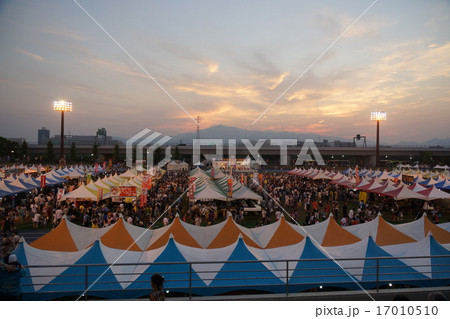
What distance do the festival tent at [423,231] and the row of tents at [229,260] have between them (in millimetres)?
30

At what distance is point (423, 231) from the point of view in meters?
10.2

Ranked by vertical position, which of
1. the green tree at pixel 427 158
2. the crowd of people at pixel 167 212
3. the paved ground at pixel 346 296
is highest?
the green tree at pixel 427 158

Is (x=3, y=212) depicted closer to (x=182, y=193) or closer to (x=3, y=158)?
(x=182, y=193)

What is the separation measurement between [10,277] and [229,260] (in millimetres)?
4585

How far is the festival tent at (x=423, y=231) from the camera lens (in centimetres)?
996

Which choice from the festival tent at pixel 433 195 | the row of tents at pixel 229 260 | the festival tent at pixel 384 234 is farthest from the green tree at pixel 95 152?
the festival tent at pixel 384 234

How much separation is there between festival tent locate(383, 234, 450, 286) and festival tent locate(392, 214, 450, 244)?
201cm

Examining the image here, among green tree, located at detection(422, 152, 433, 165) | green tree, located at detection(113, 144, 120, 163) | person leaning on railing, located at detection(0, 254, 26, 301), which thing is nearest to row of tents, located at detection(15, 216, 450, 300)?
person leaning on railing, located at detection(0, 254, 26, 301)

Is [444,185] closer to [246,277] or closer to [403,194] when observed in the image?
[403,194]

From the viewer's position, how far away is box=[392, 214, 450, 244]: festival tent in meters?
9.96

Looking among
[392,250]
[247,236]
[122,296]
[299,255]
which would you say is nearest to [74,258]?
[122,296]

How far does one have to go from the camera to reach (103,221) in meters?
14.2

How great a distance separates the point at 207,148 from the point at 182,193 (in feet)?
209

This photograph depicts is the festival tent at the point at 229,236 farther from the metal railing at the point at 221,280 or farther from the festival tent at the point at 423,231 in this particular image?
the festival tent at the point at 423,231
